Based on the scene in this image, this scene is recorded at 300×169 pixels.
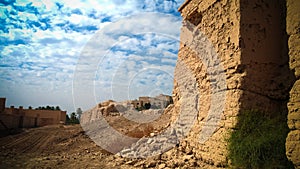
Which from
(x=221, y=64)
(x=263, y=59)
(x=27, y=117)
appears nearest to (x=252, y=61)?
(x=263, y=59)

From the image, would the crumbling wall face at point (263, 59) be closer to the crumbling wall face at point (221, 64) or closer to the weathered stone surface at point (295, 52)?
the crumbling wall face at point (221, 64)

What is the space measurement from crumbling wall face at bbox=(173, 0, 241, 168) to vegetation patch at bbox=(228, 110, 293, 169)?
0.21m

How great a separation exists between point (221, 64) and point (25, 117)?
73.4 feet

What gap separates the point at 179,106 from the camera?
6.54 meters

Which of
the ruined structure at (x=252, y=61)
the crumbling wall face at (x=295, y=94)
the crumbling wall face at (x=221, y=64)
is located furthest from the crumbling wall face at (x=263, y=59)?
the crumbling wall face at (x=295, y=94)

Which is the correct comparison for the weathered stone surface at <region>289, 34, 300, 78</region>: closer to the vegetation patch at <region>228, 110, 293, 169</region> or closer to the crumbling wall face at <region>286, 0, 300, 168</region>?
the crumbling wall face at <region>286, 0, 300, 168</region>

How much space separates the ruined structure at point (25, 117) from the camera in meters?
17.2

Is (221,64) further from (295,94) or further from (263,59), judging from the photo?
(295,94)

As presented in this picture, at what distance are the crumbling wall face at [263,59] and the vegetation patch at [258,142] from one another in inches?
9.9

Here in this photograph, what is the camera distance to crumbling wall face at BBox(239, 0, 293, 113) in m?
3.82

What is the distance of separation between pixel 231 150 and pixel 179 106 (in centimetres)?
296

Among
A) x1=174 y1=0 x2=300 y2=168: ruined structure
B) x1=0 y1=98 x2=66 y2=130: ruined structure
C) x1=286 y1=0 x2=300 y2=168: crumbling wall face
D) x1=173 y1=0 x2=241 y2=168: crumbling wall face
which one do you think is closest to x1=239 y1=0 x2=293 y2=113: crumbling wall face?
x1=174 y1=0 x2=300 y2=168: ruined structure

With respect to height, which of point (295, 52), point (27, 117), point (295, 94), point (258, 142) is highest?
point (295, 52)

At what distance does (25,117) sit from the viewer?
68.1 ft
